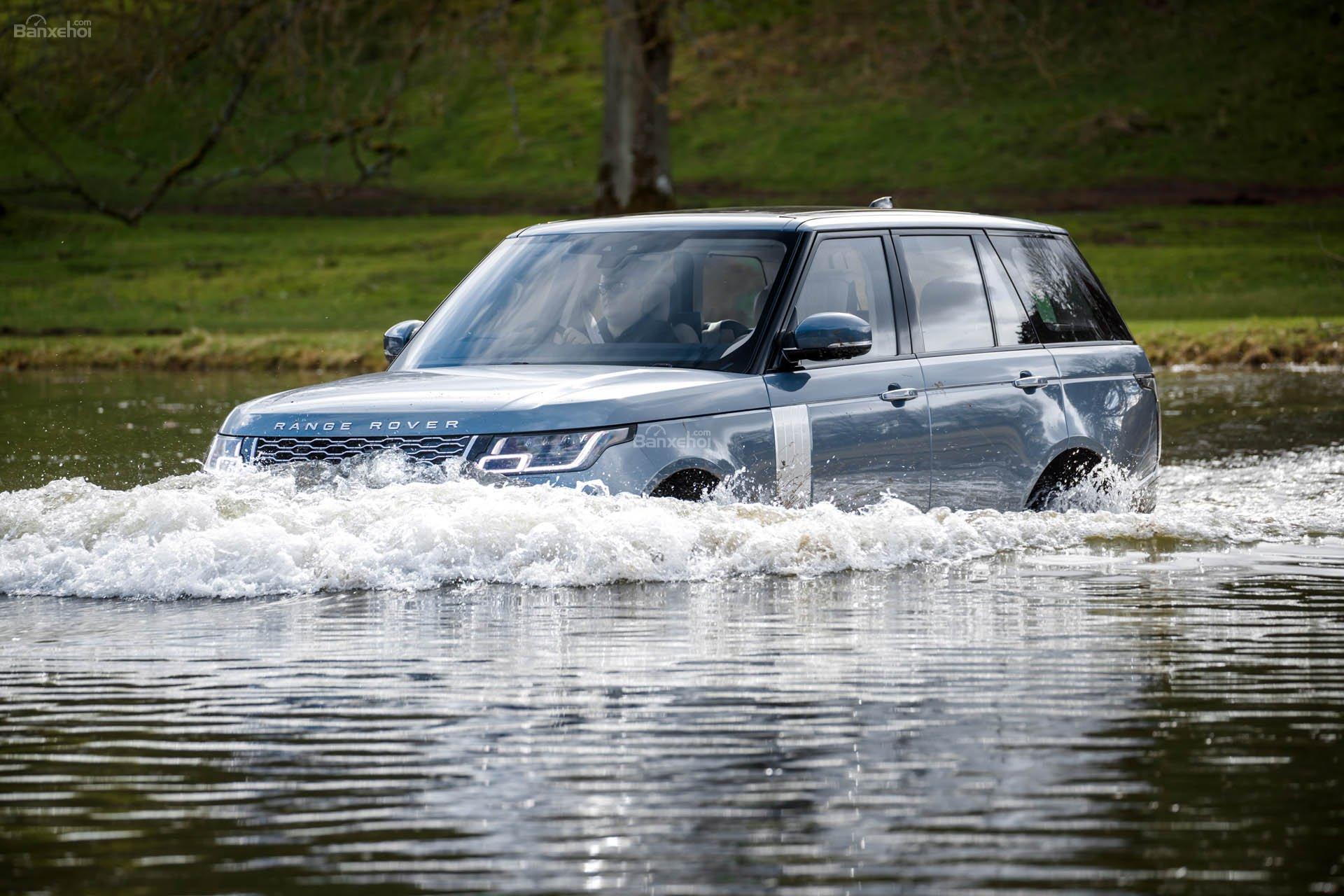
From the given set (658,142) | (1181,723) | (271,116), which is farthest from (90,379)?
(1181,723)

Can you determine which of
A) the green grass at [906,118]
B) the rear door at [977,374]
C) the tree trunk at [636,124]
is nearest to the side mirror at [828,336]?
the rear door at [977,374]

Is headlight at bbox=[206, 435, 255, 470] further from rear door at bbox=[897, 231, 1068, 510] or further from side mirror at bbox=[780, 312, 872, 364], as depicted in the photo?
rear door at bbox=[897, 231, 1068, 510]

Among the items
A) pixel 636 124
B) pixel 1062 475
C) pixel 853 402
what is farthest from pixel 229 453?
pixel 636 124

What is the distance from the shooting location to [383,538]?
879 centimetres

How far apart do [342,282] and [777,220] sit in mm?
30760

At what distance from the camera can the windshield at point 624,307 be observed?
9477 millimetres

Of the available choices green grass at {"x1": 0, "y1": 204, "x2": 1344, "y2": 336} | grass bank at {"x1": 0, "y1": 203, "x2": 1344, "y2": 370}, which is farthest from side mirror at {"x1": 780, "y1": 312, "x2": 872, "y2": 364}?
green grass at {"x1": 0, "y1": 204, "x2": 1344, "y2": 336}

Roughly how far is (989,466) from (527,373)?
229 centimetres

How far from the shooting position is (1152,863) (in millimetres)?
4730

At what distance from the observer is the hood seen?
8.57 meters

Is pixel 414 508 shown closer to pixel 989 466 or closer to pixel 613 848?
pixel 989 466

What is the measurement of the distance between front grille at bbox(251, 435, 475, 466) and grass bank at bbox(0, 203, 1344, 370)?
17.0m

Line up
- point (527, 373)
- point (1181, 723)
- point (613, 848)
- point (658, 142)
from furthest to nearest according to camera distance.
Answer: point (658, 142) < point (527, 373) < point (1181, 723) < point (613, 848)

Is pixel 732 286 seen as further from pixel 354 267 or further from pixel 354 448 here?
pixel 354 267
